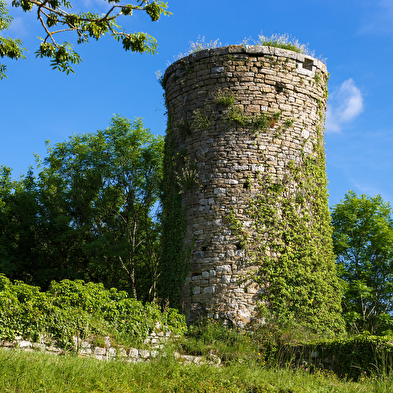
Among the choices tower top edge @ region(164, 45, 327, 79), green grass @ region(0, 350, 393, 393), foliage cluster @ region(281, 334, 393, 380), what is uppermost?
tower top edge @ region(164, 45, 327, 79)

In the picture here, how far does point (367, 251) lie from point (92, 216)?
11.8 metres

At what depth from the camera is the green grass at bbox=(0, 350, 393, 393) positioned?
480 cm

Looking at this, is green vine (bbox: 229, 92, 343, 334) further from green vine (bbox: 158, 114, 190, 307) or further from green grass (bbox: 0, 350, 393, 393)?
green grass (bbox: 0, 350, 393, 393)

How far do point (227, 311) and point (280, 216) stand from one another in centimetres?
254

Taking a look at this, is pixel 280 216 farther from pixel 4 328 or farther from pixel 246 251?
pixel 4 328

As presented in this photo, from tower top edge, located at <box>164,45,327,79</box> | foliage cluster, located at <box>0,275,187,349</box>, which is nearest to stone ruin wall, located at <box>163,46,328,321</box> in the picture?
tower top edge, located at <box>164,45,327,79</box>

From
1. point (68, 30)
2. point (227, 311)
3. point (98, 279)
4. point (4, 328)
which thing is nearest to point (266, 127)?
point (227, 311)

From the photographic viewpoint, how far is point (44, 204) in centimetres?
1908

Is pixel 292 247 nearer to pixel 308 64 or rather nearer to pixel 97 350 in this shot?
pixel 308 64

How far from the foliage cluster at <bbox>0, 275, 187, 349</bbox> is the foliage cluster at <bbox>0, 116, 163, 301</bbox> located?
7583mm

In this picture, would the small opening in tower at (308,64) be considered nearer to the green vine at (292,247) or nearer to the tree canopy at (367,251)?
the green vine at (292,247)

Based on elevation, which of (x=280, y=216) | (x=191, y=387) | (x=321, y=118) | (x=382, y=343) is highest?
(x=321, y=118)

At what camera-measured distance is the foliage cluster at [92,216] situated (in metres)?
16.7

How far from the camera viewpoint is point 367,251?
1820cm
